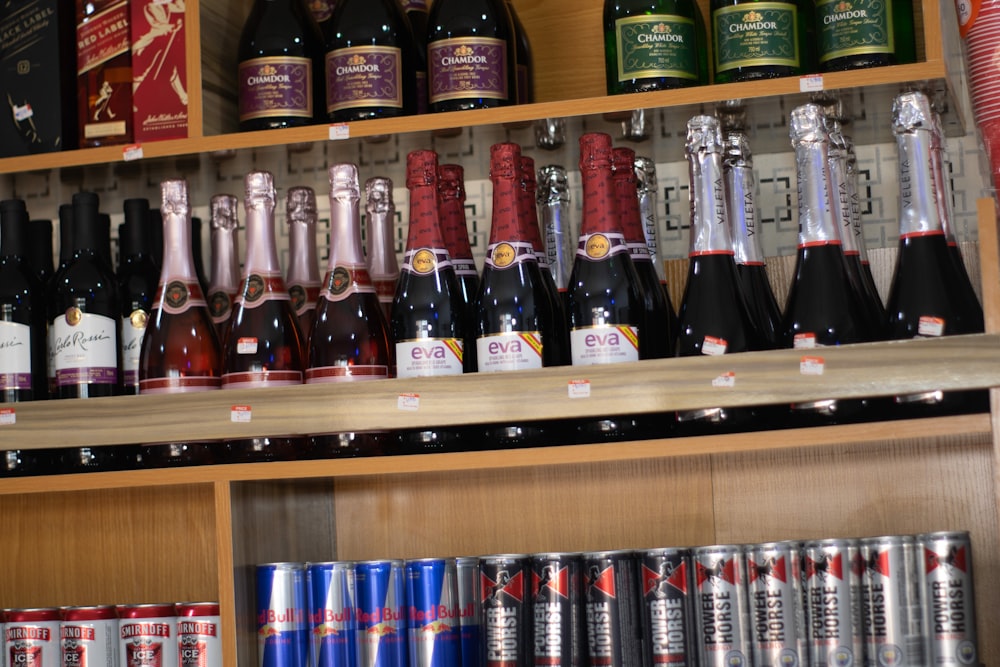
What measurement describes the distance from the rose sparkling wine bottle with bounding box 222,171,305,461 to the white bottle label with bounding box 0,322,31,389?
0.86ft

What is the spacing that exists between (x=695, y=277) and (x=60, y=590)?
103 centimetres

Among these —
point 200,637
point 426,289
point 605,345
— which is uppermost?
point 426,289

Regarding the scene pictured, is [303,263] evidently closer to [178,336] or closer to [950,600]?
[178,336]

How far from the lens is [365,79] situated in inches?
66.4

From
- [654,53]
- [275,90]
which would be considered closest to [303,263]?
[275,90]

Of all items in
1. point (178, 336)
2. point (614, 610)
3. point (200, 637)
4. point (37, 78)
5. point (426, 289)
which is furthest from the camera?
point (37, 78)

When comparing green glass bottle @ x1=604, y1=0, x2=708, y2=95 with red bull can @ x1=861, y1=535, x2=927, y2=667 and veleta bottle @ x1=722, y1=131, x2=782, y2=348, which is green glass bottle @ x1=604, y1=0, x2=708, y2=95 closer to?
veleta bottle @ x1=722, y1=131, x2=782, y2=348

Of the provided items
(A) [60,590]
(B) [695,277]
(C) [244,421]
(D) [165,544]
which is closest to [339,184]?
(C) [244,421]

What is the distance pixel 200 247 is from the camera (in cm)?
198

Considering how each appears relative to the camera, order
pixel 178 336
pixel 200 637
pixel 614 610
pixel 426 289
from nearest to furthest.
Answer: pixel 614 610, pixel 200 637, pixel 426 289, pixel 178 336

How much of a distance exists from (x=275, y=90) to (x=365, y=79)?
129 mm

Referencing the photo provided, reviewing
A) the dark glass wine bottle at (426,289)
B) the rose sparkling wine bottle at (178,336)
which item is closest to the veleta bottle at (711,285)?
the dark glass wine bottle at (426,289)

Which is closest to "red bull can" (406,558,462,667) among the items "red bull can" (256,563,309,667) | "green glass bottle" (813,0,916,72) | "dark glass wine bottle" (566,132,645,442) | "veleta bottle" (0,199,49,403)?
"red bull can" (256,563,309,667)

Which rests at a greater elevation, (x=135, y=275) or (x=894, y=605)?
(x=135, y=275)
